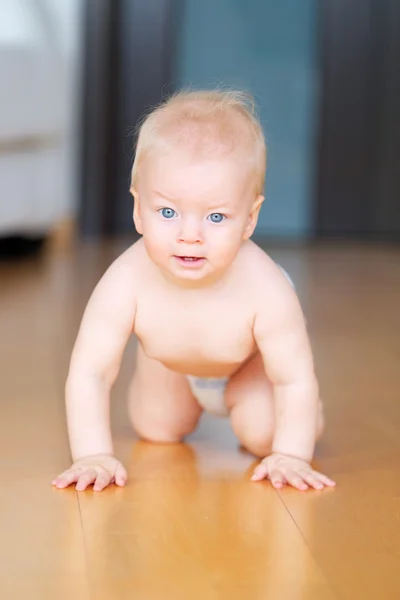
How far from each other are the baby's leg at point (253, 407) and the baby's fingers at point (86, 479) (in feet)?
0.65

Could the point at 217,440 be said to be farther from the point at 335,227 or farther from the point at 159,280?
the point at 335,227

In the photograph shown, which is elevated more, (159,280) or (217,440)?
(159,280)

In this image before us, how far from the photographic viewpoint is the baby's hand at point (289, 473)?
107 centimetres

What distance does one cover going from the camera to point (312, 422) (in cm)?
Answer: 113

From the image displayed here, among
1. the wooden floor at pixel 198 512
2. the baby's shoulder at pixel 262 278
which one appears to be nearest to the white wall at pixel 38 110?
the wooden floor at pixel 198 512

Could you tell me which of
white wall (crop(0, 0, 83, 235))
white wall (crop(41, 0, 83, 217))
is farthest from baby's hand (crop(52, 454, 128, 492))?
white wall (crop(41, 0, 83, 217))

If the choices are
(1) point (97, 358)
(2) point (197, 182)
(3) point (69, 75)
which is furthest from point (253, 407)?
(3) point (69, 75)

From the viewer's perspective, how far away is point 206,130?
1027 mm

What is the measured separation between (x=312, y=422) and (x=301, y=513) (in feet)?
0.49

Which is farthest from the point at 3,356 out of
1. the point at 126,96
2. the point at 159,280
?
the point at 126,96

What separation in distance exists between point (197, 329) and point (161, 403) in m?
0.16

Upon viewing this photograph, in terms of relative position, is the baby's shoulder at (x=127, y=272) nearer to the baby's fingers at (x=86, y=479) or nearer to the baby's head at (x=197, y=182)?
the baby's head at (x=197, y=182)

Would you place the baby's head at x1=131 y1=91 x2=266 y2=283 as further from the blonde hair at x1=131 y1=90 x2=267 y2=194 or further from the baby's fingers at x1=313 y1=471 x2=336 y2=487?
the baby's fingers at x1=313 y1=471 x2=336 y2=487

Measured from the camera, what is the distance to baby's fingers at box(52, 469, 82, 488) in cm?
106
